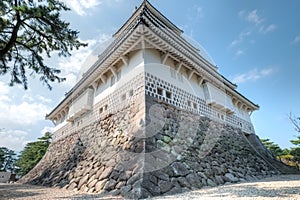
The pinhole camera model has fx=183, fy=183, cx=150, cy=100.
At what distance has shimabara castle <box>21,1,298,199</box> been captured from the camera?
16.5 feet

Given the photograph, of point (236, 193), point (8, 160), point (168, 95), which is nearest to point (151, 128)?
point (168, 95)

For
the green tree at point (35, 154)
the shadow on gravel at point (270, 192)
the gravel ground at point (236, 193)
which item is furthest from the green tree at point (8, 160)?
the shadow on gravel at point (270, 192)

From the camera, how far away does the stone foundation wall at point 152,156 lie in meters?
4.73

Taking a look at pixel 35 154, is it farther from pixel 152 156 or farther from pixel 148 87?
pixel 152 156

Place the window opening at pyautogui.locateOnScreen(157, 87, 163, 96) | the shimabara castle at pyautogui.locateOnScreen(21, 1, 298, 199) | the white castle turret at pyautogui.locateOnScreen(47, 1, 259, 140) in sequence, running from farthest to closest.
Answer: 1. the window opening at pyautogui.locateOnScreen(157, 87, 163, 96)
2. the white castle turret at pyautogui.locateOnScreen(47, 1, 259, 140)
3. the shimabara castle at pyautogui.locateOnScreen(21, 1, 298, 199)

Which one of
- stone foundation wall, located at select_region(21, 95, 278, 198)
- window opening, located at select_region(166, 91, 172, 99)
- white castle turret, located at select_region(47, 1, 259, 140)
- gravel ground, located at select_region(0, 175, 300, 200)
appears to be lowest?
gravel ground, located at select_region(0, 175, 300, 200)

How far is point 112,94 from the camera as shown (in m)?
8.21

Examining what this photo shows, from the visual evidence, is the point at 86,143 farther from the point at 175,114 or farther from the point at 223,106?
the point at 223,106

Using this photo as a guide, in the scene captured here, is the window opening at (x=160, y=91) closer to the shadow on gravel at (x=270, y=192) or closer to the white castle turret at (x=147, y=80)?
the white castle turret at (x=147, y=80)

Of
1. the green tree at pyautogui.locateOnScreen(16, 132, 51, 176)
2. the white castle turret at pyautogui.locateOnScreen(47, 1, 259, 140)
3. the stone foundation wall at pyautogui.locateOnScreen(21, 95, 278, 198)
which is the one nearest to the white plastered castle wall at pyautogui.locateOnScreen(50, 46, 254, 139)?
the white castle turret at pyautogui.locateOnScreen(47, 1, 259, 140)

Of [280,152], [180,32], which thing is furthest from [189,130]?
[280,152]

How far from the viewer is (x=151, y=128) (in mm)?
5793

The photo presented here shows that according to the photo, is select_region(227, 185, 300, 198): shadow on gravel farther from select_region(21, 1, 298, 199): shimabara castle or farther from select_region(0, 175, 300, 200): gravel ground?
select_region(21, 1, 298, 199): shimabara castle

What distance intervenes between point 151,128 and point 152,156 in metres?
0.98
